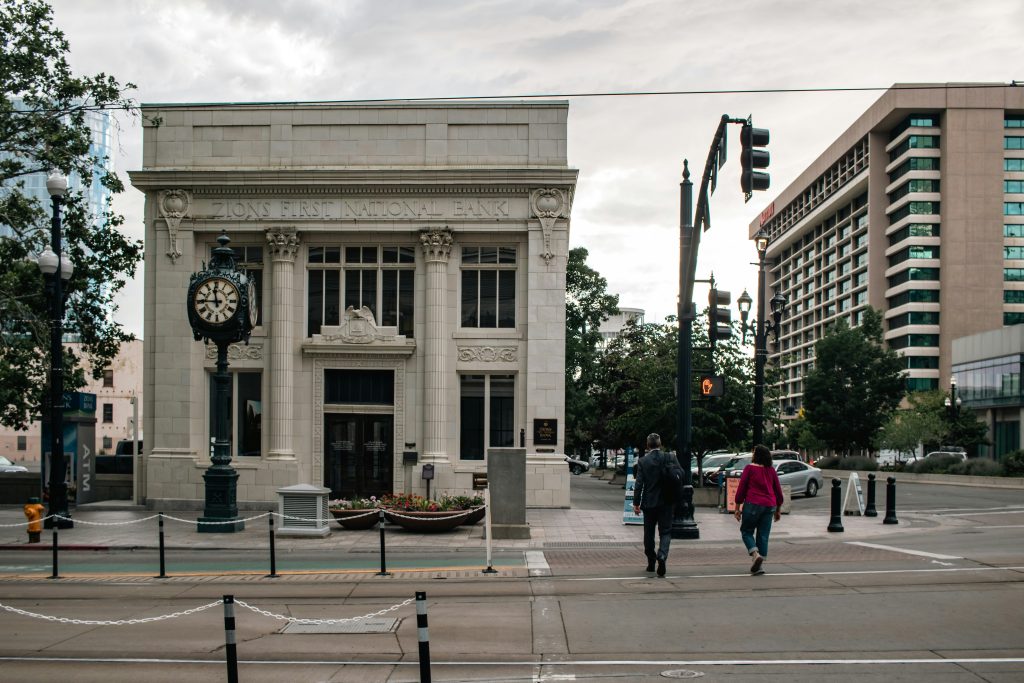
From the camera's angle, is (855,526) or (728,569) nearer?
(728,569)

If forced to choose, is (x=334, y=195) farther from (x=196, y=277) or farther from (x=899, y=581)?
(x=899, y=581)

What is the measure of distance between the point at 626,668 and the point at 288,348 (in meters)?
20.1

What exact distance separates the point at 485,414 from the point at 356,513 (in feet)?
22.2

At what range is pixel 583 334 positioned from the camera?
167ft

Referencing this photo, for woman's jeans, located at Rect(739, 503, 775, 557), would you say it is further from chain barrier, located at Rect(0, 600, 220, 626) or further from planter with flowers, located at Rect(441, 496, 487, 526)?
planter with flowers, located at Rect(441, 496, 487, 526)

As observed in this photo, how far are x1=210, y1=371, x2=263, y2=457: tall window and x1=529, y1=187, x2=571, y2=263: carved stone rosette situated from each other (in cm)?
903

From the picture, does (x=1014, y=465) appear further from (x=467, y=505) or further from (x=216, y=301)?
(x=216, y=301)

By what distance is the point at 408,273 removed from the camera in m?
27.8

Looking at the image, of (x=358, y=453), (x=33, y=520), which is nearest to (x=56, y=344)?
(x=33, y=520)

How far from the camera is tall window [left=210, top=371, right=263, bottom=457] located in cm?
2738

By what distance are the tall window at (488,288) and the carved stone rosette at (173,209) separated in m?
7.97

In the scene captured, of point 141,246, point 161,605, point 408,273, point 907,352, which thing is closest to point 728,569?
point 161,605

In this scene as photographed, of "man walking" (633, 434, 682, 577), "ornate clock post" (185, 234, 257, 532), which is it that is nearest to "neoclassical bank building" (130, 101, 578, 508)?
"ornate clock post" (185, 234, 257, 532)

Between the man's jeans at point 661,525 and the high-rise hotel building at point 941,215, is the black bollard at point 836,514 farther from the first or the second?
the high-rise hotel building at point 941,215
